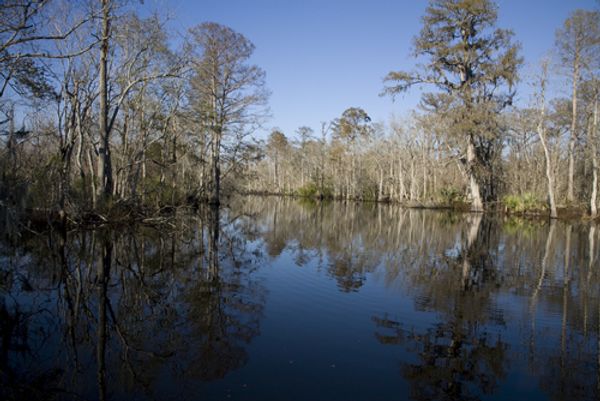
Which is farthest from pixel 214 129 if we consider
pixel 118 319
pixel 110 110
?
pixel 118 319

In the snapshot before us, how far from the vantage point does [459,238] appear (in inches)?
609

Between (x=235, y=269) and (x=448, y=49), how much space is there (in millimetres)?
26279

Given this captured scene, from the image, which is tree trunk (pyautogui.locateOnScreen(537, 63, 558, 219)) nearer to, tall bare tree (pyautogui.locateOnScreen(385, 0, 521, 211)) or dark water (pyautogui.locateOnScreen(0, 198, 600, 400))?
tall bare tree (pyautogui.locateOnScreen(385, 0, 521, 211))

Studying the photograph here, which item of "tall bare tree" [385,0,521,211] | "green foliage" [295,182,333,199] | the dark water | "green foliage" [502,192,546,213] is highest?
"tall bare tree" [385,0,521,211]

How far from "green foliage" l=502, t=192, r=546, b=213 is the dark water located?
70.3 feet

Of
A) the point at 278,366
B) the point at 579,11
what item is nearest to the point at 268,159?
the point at 579,11

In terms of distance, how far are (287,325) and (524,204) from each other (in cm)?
3033

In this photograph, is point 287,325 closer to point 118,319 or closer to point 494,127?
point 118,319

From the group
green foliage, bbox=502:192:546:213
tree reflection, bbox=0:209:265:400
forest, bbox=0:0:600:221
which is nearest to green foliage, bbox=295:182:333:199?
forest, bbox=0:0:600:221

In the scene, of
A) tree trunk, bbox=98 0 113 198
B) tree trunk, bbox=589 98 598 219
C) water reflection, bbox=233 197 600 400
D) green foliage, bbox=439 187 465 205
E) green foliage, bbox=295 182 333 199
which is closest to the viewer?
water reflection, bbox=233 197 600 400

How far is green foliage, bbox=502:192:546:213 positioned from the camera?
2977cm

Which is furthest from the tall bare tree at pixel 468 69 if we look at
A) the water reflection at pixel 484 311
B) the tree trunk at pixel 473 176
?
the water reflection at pixel 484 311

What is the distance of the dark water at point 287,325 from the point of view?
3.84 meters

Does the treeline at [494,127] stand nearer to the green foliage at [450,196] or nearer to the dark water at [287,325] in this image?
the green foliage at [450,196]
